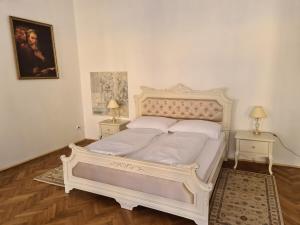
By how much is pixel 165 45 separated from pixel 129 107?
1.36 meters

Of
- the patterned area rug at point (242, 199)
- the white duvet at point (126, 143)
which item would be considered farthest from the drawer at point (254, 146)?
the white duvet at point (126, 143)

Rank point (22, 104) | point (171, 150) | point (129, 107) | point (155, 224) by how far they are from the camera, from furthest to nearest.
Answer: point (129, 107)
point (22, 104)
point (171, 150)
point (155, 224)

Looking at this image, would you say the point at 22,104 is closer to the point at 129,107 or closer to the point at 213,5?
the point at 129,107

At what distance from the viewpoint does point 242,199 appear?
95.0 inches

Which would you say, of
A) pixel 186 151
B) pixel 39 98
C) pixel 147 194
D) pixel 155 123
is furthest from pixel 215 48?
pixel 39 98

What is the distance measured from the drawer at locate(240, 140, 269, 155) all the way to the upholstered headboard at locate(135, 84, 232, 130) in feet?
1.26

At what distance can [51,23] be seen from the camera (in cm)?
393

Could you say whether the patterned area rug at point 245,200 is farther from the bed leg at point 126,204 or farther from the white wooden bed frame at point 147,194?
the bed leg at point 126,204

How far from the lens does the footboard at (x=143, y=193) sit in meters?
1.90

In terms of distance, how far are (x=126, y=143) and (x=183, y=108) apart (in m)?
1.36

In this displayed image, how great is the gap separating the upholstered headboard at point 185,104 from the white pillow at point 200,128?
0.26 metres

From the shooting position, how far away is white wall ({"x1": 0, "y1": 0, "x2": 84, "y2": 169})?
3289 mm

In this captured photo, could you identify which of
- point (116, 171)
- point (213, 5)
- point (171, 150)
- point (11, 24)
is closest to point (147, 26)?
point (213, 5)

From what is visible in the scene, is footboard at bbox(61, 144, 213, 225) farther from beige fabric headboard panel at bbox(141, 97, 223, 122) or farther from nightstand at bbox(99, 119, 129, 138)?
beige fabric headboard panel at bbox(141, 97, 223, 122)
